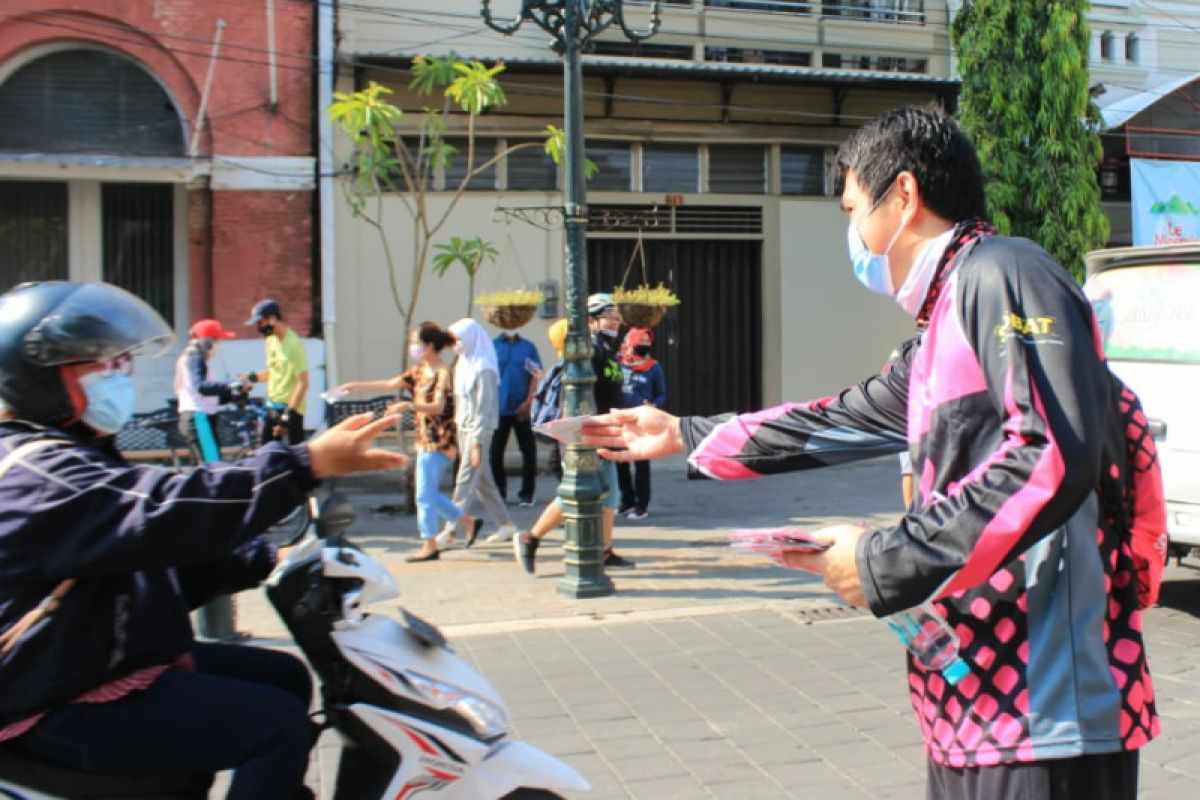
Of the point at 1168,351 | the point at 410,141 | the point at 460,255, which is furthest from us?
the point at 410,141

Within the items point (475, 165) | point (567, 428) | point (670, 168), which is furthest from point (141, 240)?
point (567, 428)

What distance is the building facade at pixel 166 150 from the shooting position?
1395 centimetres

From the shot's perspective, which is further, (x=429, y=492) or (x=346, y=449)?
(x=429, y=492)

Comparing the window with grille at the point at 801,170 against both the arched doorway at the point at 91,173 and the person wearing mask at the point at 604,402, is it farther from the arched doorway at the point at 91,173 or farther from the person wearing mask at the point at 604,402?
the person wearing mask at the point at 604,402

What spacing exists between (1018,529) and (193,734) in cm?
191

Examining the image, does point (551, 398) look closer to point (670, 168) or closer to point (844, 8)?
point (670, 168)

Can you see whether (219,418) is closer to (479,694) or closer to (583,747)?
(583,747)

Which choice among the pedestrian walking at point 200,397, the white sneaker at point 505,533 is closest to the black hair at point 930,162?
the white sneaker at point 505,533

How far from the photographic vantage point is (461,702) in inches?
129

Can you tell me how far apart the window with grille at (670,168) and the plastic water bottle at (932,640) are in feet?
48.0

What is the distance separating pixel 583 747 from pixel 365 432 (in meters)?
2.57

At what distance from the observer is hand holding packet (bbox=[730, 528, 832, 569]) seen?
6.57 ft

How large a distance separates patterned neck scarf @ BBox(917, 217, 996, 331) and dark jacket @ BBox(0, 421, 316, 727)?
4.57 ft

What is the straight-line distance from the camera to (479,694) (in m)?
3.34
